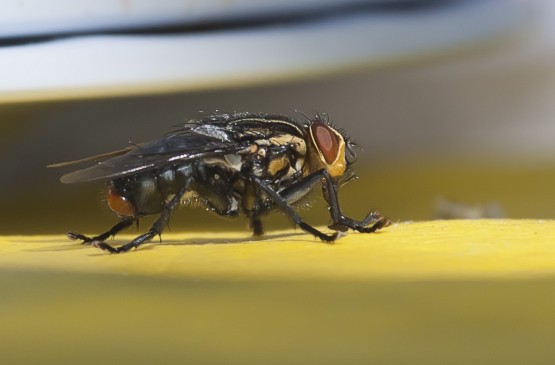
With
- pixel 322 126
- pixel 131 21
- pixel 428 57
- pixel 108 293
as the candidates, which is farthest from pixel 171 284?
pixel 428 57

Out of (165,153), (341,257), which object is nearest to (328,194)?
(165,153)

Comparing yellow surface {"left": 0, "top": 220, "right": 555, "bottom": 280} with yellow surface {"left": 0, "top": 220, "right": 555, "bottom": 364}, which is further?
yellow surface {"left": 0, "top": 220, "right": 555, "bottom": 280}

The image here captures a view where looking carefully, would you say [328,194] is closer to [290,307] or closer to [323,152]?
[323,152]

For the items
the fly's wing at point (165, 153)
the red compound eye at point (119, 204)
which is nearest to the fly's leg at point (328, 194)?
the fly's wing at point (165, 153)

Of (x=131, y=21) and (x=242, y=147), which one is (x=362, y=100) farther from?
(x=242, y=147)

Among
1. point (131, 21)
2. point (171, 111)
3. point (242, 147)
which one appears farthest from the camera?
point (171, 111)

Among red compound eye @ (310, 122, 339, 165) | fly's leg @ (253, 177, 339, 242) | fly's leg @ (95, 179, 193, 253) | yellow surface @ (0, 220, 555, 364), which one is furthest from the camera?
red compound eye @ (310, 122, 339, 165)

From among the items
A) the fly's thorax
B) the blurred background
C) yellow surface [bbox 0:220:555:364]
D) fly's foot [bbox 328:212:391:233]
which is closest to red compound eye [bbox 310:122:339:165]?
the fly's thorax

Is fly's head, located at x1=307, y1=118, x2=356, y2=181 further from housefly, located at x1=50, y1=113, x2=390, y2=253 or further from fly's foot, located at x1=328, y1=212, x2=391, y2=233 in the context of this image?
fly's foot, located at x1=328, y1=212, x2=391, y2=233
